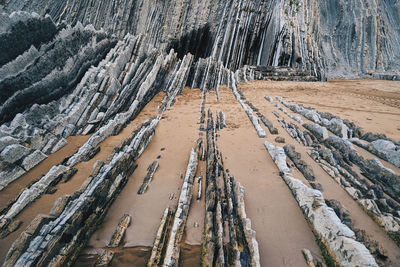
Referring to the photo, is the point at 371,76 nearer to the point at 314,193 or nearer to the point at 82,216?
the point at 314,193

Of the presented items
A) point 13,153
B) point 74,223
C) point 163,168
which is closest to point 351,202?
point 163,168

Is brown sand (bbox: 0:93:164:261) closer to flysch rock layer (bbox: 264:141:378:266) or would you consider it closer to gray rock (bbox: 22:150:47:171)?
gray rock (bbox: 22:150:47:171)

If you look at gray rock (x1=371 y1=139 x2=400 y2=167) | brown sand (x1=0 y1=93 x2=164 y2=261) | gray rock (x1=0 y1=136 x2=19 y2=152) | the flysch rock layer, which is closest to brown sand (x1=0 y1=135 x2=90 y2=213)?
brown sand (x1=0 y1=93 x2=164 y2=261)

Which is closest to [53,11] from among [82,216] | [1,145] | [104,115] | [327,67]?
[104,115]

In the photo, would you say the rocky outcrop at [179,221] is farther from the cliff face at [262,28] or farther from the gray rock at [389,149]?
the cliff face at [262,28]

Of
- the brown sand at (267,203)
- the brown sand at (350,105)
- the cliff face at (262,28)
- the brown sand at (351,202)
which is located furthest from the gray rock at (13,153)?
the cliff face at (262,28)
